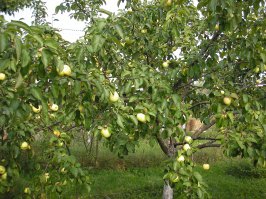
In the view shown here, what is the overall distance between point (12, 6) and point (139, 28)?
171 inches

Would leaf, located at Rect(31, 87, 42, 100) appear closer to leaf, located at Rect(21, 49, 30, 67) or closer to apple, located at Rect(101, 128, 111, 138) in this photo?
leaf, located at Rect(21, 49, 30, 67)

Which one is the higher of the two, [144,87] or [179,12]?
[179,12]

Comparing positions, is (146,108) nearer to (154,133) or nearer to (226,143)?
(154,133)

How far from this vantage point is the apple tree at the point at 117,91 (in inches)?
62.1

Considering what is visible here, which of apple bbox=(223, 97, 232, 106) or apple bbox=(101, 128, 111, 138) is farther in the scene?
apple bbox=(223, 97, 232, 106)

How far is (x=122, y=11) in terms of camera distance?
3.34m

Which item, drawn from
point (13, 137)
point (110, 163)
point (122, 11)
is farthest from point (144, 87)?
point (110, 163)

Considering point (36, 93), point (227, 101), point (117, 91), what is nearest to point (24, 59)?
point (36, 93)

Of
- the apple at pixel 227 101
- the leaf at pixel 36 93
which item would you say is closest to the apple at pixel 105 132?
the leaf at pixel 36 93


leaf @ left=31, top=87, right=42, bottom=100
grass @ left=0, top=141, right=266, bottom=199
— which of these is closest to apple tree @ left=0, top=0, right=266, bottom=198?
leaf @ left=31, top=87, right=42, bottom=100

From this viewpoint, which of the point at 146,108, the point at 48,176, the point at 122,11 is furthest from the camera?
the point at 122,11

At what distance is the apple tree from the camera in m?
1.58

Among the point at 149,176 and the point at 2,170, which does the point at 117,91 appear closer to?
the point at 2,170

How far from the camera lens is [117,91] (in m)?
2.51
